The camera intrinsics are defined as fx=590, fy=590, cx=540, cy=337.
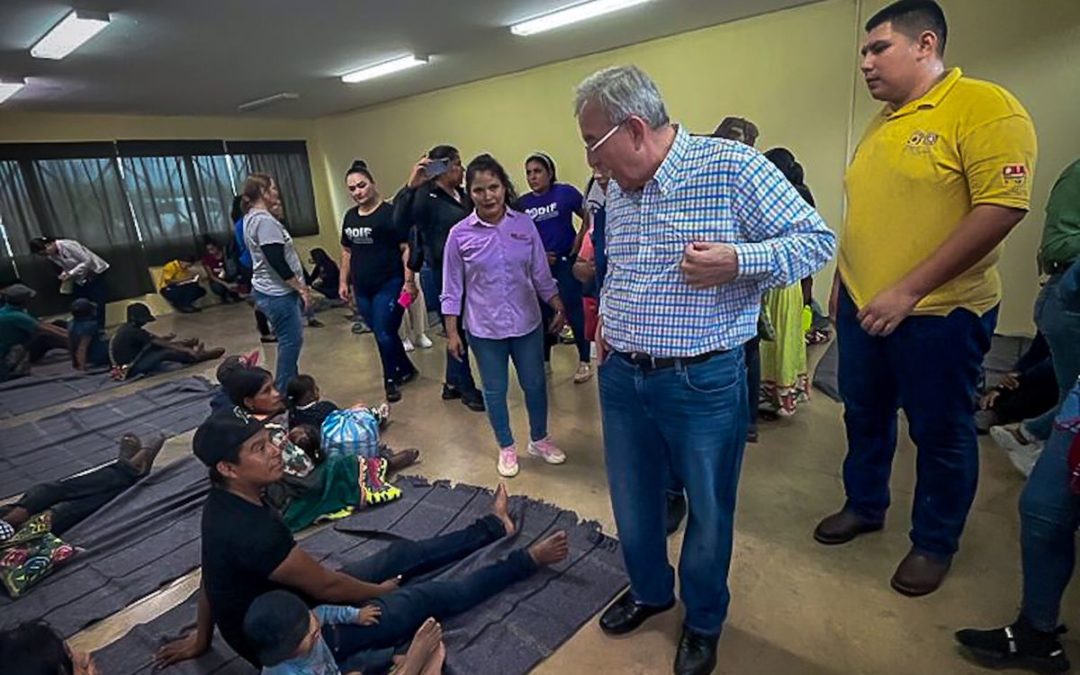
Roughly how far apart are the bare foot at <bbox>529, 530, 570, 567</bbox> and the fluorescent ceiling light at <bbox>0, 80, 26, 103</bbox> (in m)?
5.99

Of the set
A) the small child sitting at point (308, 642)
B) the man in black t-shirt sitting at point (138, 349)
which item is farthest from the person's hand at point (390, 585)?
Result: the man in black t-shirt sitting at point (138, 349)

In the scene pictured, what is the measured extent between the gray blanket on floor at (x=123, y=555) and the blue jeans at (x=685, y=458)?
1834mm

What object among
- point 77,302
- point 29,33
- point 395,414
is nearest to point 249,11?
point 29,33

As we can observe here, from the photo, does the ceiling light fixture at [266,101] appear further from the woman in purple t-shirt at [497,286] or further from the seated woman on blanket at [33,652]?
the seated woman on blanket at [33,652]

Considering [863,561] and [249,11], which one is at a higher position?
[249,11]

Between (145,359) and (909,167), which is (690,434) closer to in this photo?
(909,167)

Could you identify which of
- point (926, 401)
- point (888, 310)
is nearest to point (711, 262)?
point (888, 310)

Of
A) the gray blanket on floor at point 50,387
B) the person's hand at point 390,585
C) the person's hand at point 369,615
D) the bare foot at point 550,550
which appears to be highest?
the person's hand at point 369,615

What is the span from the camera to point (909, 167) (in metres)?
1.52

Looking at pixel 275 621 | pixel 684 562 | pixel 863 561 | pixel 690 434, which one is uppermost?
pixel 690 434

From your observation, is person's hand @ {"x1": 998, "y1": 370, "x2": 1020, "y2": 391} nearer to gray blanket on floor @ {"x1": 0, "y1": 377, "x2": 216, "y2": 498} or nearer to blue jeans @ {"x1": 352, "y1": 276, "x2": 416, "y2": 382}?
blue jeans @ {"x1": 352, "y1": 276, "x2": 416, "y2": 382}

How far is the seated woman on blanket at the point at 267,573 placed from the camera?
55.3 inches

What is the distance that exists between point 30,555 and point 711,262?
110 inches

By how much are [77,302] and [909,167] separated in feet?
21.0
